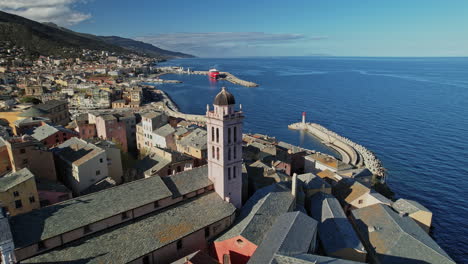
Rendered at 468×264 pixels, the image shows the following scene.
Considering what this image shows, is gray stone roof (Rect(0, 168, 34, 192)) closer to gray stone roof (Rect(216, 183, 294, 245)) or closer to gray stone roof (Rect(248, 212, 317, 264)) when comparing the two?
gray stone roof (Rect(216, 183, 294, 245))

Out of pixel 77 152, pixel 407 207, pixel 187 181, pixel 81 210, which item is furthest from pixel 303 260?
pixel 77 152

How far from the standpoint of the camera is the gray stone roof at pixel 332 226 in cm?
3175

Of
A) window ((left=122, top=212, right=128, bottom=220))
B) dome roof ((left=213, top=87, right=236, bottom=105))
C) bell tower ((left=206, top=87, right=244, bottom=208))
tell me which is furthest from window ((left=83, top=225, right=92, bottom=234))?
dome roof ((left=213, top=87, right=236, bottom=105))

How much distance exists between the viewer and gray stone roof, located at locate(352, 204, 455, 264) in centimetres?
3231

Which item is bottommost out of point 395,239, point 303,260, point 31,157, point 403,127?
point 403,127

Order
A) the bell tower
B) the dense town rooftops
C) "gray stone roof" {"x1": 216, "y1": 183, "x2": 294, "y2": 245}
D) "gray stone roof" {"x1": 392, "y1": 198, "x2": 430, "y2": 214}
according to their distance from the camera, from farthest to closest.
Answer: "gray stone roof" {"x1": 392, "y1": 198, "x2": 430, "y2": 214}, the dense town rooftops, the bell tower, "gray stone roof" {"x1": 216, "y1": 183, "x2": 294, "y2": 245}

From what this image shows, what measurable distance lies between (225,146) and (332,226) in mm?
16443

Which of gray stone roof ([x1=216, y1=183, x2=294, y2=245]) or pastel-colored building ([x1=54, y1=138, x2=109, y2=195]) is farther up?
pastel-colored building ([x1=54, y1=138, x2=109, y2=195])

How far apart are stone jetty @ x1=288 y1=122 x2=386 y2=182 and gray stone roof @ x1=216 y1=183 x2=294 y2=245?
4113 cm

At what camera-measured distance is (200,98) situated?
17375 centimetres

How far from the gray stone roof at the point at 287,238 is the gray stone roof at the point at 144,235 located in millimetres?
6134

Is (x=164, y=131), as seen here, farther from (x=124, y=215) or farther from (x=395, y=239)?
(x=395, y=239)

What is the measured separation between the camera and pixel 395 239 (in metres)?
34.5

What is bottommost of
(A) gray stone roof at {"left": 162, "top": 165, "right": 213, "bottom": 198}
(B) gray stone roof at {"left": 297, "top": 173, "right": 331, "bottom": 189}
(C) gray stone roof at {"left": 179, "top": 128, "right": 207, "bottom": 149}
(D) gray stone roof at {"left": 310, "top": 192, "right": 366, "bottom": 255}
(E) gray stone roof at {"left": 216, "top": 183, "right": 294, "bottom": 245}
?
(D) gray stone roof at {"left": 310, "top": 192, "right": 366, "bottom": 255}
